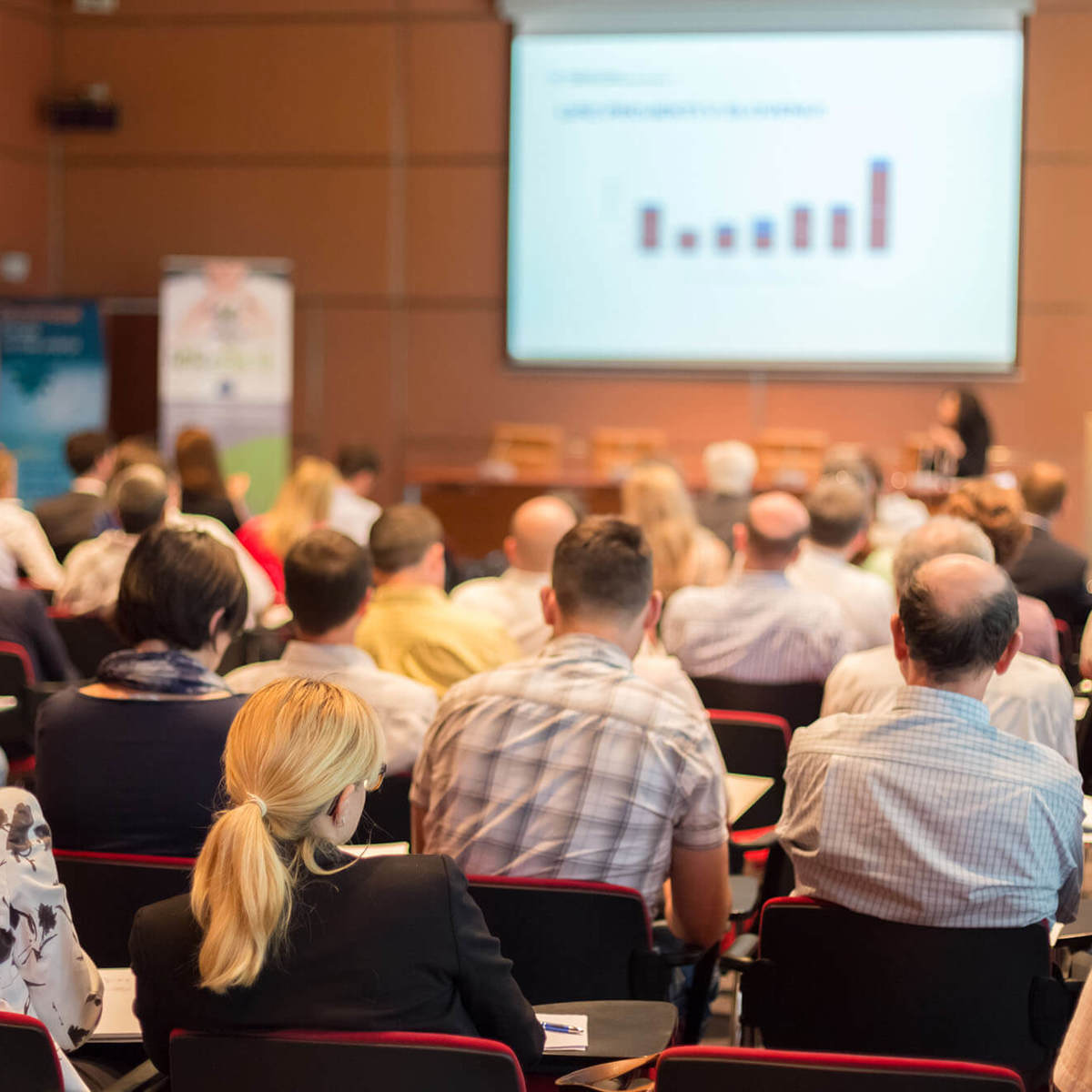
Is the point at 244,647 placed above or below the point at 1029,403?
below

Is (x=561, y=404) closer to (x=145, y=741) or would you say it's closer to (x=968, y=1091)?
(x=145, y=741)

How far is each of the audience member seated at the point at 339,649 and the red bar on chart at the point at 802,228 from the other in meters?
7.03

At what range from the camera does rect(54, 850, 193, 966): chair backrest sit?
2.17 m

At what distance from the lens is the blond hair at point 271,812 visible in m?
1.55

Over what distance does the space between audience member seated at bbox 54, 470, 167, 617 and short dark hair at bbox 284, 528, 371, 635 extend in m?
1.74

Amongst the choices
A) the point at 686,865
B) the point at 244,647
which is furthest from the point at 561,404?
the point at 686,865

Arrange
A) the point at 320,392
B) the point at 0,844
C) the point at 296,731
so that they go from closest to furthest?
the point at 296,731
the point at 0,844
the point at 320,392

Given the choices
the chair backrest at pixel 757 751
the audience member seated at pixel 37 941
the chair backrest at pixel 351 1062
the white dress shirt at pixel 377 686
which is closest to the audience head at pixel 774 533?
the chair backrest at pixel 757 751

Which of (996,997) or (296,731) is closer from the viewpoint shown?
(296,731)

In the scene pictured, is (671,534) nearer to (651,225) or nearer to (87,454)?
(87,454)

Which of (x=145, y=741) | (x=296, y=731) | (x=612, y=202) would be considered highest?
(x=612, y=202)

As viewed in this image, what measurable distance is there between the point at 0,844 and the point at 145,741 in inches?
26.8

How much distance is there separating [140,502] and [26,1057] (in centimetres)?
335

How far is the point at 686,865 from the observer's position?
246cm
